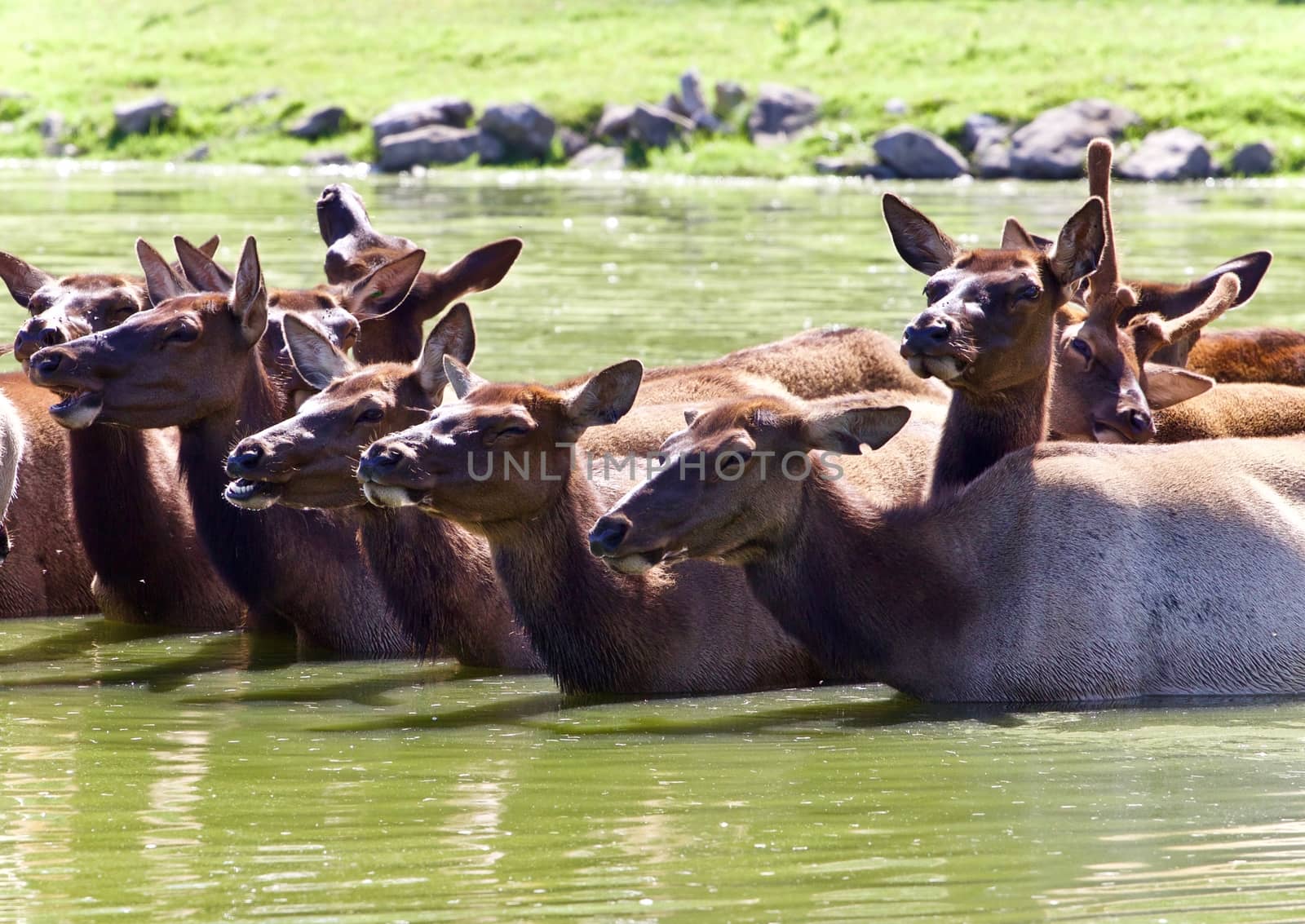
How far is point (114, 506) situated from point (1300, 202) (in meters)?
34.3

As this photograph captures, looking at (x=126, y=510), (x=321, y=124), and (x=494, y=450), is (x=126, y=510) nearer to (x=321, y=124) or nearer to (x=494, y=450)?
(x=494, y=450)

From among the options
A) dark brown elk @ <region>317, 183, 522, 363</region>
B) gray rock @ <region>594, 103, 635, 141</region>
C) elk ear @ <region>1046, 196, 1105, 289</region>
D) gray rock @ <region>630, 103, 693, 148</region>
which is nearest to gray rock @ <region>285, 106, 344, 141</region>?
gray rock @ <region>594, 103, 635, 141</region>

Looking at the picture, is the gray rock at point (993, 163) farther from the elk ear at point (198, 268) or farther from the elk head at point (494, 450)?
the elk head at point (494, 450)

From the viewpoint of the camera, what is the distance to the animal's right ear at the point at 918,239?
11.3 m

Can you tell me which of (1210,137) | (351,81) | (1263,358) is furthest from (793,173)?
(1263,358)

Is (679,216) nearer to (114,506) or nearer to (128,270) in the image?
(128,270)

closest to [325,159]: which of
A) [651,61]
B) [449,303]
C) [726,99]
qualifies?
[726,99]

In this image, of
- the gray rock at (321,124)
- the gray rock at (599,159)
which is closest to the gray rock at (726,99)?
the gray rock at (599,159)

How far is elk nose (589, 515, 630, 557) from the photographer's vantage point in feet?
29.2

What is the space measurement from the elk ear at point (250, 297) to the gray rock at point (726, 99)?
4910cm

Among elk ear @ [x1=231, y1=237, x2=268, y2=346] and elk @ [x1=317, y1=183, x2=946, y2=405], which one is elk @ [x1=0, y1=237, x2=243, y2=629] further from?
elk @ [x1=317, y1=183, x2=946, y2=405]

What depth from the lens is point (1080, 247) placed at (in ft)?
34.2

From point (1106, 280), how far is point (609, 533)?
4.94 meters

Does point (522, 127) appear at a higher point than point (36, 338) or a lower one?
higher
